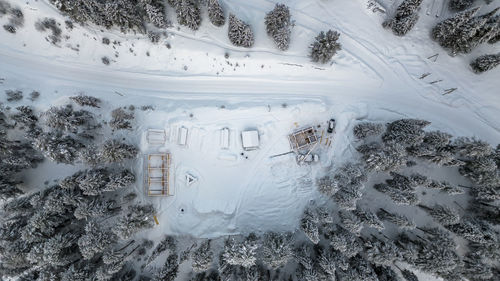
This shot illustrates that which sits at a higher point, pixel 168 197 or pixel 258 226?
pixel 168 197

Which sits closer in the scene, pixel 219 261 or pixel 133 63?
pixel 219 261

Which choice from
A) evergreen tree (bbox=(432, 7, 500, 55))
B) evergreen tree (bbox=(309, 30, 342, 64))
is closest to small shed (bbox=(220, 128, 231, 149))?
evergreen tree (bbox=(309, 30, 342, 64))

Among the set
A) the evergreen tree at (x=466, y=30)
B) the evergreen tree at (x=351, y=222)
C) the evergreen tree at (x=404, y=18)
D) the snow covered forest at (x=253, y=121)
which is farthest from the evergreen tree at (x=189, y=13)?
the evergreen tree at (x=466, y=30)

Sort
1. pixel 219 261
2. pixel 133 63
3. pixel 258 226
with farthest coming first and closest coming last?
pixel 133 63 < pixel 258 226 < pixel 219 261

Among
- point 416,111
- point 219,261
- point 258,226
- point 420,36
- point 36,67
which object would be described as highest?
point 420,36

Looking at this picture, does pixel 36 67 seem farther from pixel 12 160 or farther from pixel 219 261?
pixel 219 261

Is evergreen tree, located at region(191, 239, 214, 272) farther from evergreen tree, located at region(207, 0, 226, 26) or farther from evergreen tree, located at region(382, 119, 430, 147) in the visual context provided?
evergreen tree, located at region(207, 0, 226, 26)

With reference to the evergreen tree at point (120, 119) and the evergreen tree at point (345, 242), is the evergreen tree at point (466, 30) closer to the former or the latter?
the evergreen tree at point (345, 242)

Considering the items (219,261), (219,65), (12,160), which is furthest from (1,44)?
(219,261)
